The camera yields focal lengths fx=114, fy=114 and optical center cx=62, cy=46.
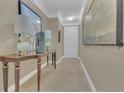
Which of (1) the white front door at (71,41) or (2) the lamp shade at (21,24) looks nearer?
(2) the lamp shade at (21,24)

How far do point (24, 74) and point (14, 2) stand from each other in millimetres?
1667

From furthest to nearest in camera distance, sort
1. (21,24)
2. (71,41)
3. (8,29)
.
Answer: (71,41) → (8,29) → (21,24)

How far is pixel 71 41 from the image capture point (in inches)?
301

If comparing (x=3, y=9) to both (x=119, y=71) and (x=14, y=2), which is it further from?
(x=119, y=71)

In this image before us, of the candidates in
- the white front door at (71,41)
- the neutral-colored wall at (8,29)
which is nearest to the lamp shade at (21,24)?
the neutral-colored wall at (8,29)

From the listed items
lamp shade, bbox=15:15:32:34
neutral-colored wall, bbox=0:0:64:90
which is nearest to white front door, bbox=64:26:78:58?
neutral-colored wall, bbox=0:0:64:90

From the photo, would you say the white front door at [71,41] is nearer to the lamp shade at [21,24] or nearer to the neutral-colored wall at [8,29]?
the neutral-colored wall at [8,29]

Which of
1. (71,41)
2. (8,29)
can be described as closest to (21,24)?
(8,29)

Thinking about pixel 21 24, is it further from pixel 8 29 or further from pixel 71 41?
pixel 71 41

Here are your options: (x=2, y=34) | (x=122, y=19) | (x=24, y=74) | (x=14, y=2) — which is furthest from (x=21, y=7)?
(x=122, y=19)

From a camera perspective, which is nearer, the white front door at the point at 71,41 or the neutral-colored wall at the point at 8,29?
the neutral-colored wall at the point at 8,29

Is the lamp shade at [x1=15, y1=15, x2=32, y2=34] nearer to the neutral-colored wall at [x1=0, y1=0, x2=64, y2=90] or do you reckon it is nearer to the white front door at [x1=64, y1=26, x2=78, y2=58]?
the neutral-colored wall at [x1=0, y1=0, x2=64, y2=90]

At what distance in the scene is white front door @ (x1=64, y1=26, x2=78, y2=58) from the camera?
755 cm

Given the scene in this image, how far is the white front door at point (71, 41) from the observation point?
7547mm
